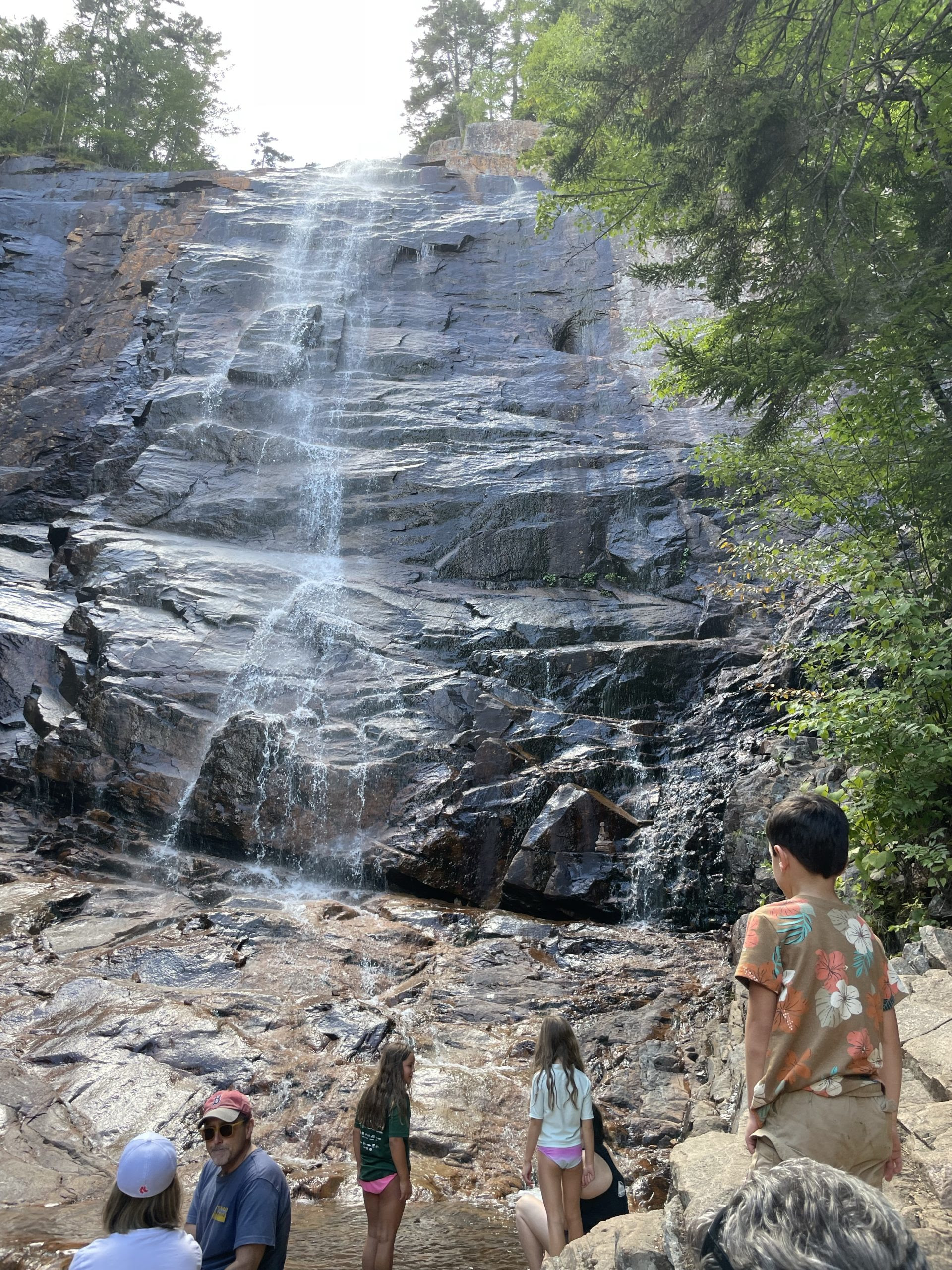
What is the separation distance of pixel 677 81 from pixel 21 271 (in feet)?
79.5

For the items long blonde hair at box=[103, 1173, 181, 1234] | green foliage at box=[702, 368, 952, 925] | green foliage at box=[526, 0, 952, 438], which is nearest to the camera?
long blonde hair at box=[103, 1173, 181, 1234]

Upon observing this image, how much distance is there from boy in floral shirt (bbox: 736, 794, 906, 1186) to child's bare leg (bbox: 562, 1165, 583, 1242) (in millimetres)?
1841

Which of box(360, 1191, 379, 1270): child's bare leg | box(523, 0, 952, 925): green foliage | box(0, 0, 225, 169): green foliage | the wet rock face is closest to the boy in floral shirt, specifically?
box(360, 1191, 379, 1270): child's bare leg

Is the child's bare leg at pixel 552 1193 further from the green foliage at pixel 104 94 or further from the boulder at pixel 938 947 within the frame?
the green foliage at pixel 104 94

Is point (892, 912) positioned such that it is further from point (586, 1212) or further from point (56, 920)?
point (56, 920)

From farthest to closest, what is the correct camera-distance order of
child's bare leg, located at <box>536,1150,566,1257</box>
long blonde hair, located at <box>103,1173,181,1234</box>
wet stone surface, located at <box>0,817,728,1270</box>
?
wet stone surface, located at <box>0,817,728,1270</box> → child's bare leg, located at <box>536,1150,566,1257</box> → long blonde hair, located at <box>103,1173,181,1234</box>

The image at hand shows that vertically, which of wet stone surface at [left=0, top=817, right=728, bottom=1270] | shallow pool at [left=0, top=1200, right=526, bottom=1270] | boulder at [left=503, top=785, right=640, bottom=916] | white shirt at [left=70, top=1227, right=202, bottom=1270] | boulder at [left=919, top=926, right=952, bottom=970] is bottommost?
wet stone surface at [left=0, top=817, right=728, bottom=1270]

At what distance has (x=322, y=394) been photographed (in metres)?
22.0

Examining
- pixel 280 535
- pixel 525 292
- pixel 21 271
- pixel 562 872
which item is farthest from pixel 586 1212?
pixel 21 271

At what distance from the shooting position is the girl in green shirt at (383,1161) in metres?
4.60

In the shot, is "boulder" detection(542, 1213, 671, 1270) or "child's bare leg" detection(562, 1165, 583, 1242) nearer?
"boulder" detection(542, 1213, 671, 1270)

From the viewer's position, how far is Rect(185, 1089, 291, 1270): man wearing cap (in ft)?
11.2

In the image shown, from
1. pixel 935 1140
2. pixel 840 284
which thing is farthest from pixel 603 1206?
pixel 840 284

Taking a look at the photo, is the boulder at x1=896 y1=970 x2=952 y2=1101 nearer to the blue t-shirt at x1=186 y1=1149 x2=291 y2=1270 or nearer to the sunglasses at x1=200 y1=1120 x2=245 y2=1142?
the blue t-shirt at x1=186 y1=1149 x2=291 y2=1270
